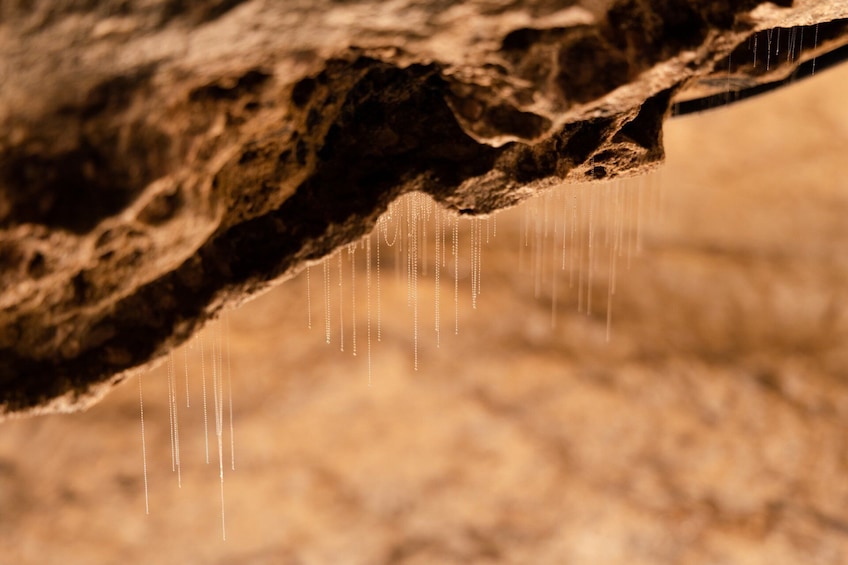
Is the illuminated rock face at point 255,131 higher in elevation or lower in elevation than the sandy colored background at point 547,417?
higher

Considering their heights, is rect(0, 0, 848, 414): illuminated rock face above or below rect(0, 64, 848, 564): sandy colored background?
above

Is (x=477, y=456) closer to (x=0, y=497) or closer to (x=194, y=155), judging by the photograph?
(x=0, y=497)

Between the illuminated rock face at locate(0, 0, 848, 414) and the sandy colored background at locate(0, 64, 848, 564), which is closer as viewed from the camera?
the illuminated rock face at locate(0, 0, 848, 414)

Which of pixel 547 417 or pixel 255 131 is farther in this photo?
pixel 547 417

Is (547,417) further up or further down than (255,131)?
further down

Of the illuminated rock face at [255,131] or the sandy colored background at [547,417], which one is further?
the sandy colored background at [547,417]

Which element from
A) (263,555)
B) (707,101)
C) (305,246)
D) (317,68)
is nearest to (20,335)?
(305,246)
